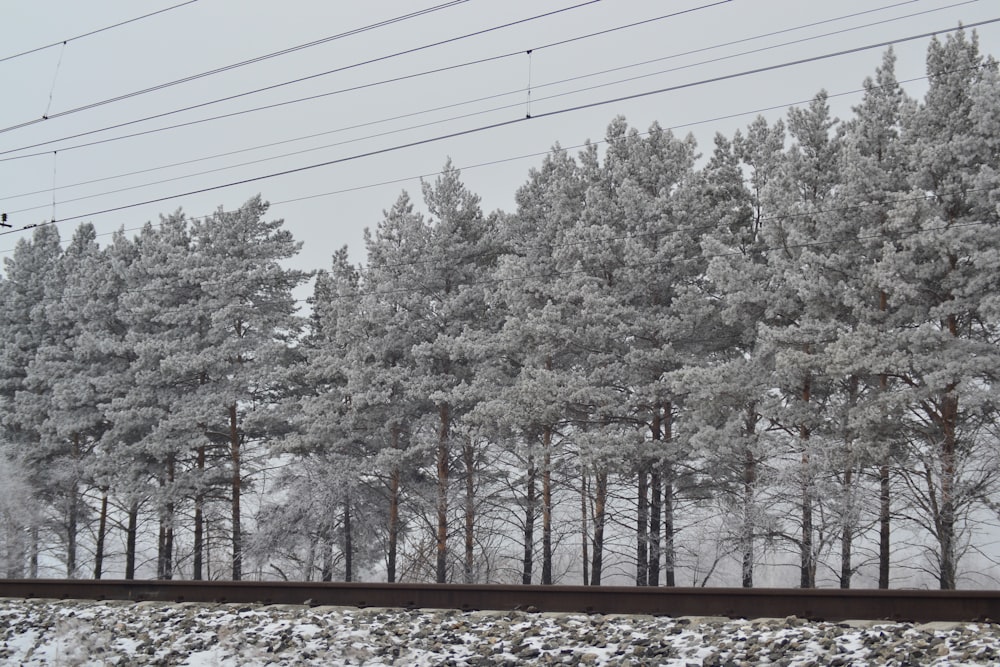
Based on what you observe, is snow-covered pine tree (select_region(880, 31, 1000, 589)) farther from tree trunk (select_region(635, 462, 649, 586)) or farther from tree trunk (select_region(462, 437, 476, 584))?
tree trunk (select_region(462, 437, 476, 584))

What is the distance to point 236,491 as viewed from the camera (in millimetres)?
27156

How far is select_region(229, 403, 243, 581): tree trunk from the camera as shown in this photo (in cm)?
2642

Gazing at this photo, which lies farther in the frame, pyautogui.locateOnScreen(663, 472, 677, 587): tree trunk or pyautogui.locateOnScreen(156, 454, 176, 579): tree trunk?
pyautogui.locateOnScreen(156, 454, 176, 579): tree trunk

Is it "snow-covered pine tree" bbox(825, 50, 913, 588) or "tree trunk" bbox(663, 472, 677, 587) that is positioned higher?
"snow-covered pine tree" bbox(825, 50, 913, 588)

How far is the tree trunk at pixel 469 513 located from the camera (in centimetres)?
2394

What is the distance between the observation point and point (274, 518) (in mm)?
25953

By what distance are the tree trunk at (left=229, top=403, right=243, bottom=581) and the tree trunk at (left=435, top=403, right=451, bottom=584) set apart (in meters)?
6.23

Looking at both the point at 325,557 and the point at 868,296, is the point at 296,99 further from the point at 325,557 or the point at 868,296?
the point at 325,557

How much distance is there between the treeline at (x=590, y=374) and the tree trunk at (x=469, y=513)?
0.27 feet

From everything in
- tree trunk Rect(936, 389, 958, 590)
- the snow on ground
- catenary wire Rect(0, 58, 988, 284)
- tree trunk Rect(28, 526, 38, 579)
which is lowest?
→ tree trunk Rect(28, 526, 38, 579)

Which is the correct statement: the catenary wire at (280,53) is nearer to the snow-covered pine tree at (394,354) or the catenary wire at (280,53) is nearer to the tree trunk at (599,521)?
the snow-covered pine tree at (394,354)

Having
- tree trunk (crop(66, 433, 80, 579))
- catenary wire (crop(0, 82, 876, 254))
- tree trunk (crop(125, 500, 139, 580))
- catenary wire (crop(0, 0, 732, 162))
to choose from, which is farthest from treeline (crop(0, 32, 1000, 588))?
catenary wire (crop(0, 0, 732, 162))

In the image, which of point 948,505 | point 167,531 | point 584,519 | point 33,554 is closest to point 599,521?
point 584,519

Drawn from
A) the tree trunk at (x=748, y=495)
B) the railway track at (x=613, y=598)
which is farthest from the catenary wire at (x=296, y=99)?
the tree trunk at (x=748, y=495)
